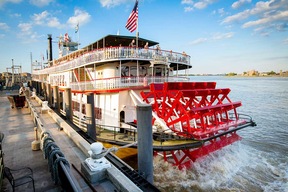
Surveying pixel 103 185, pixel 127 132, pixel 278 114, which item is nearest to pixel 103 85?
pixel 127 132

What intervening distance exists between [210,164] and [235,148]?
11.3ft

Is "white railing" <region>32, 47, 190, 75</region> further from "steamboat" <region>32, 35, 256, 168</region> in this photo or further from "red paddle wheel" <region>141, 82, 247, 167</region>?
"red paddle wheel" <region>141, 82, 247, 167</region>

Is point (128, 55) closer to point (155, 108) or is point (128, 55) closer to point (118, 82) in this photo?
point (118, 82)

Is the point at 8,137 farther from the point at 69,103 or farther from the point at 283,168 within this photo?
the point at 283,168

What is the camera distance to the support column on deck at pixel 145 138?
10.9 ft

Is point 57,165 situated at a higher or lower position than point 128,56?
lower

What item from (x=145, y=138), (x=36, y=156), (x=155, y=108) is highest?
(x=145, y=138)

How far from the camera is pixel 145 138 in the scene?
3.43 meters

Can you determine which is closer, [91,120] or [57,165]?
[57,165]

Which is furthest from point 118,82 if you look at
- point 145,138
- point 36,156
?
point 145,138

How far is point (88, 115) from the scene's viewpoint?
21.8ft

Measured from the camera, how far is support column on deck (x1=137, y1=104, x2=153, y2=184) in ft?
10.9

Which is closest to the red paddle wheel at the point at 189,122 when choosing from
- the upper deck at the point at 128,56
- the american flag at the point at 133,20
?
the upper deck at the point at 128,56

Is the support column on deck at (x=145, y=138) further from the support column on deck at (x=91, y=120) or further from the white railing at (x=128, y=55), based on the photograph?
the white railing at (x=128, y=55)
